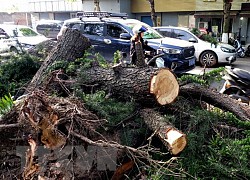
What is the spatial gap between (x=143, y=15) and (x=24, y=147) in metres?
19.0

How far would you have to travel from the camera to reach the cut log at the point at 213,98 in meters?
3.78

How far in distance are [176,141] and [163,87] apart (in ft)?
2.87

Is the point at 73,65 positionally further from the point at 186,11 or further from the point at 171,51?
the point at 186,11

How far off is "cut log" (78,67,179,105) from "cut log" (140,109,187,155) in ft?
1.00

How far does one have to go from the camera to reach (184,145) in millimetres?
2986

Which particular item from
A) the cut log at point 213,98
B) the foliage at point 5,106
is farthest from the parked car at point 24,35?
the cut log at point 213,98

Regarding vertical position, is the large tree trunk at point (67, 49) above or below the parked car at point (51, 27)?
below

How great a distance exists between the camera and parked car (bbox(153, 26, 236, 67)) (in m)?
10.9

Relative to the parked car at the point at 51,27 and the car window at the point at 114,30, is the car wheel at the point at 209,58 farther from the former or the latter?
the parked car at the point at 51,27

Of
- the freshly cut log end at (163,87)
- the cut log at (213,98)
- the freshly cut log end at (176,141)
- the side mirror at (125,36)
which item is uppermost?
the side mirror at (125,36)

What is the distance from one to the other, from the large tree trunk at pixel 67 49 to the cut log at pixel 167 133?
210cm

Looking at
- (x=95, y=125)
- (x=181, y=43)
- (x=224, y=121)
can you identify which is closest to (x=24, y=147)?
(x=95, y=125)

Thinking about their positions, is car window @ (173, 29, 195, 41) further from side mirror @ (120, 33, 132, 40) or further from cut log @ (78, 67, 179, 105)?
cut log @ (78, 67, 179, 105)

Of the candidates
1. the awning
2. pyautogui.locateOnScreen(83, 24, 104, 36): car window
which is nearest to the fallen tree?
pyautogui.locateOnScreen(83, 24, 104, 36): car window
